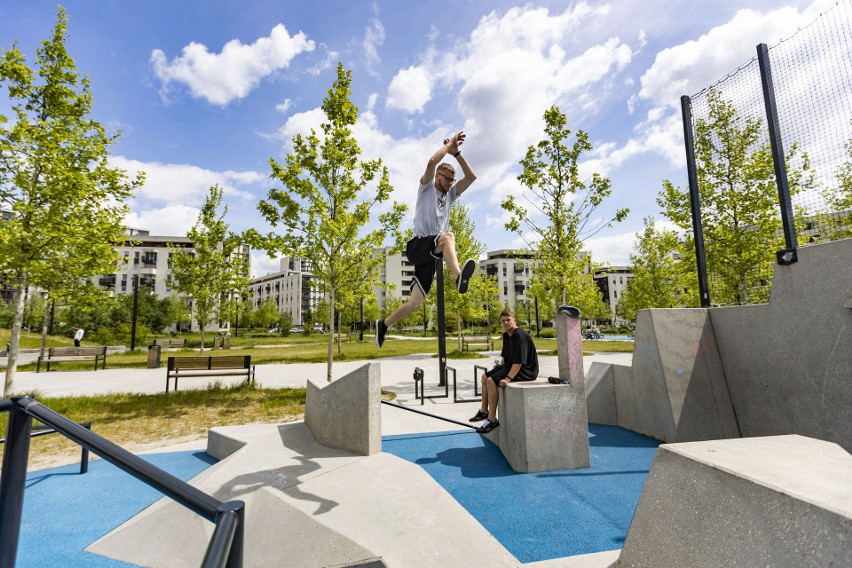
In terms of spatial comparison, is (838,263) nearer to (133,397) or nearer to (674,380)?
(674,380)

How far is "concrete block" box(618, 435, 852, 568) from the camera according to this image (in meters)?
1.53

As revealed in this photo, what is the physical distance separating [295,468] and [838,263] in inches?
277

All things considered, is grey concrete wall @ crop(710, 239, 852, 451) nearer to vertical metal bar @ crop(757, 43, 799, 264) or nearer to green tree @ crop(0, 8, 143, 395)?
vertical metal bar @ crop(757, 43, 799, 264)

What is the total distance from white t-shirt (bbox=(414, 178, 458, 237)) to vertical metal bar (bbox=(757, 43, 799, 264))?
447 cm

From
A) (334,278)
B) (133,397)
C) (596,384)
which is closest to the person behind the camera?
(596,384)

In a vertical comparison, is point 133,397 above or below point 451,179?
below

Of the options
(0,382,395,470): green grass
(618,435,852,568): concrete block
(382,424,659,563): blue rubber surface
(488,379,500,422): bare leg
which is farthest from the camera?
(0,382,395,470): green grass

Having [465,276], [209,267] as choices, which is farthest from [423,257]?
[209,267]

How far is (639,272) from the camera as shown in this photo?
85.8 ft

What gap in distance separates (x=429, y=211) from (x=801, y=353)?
17.1 feet

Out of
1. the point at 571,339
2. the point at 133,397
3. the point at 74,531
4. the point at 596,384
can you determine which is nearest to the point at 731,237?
the point at 596,384

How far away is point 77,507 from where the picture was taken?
4398 millimetres

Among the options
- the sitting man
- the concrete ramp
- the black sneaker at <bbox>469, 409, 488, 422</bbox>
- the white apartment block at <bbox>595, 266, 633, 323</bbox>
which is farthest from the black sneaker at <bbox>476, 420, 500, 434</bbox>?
the white apartment block at <bbox>595, 266, 633, 323</bbox>

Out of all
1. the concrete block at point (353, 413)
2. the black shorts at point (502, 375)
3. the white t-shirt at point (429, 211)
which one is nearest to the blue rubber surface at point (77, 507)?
the concrete block at point (353, 413)
